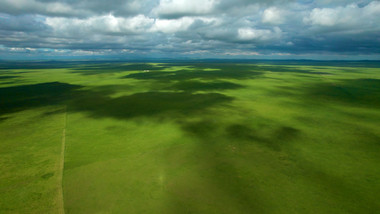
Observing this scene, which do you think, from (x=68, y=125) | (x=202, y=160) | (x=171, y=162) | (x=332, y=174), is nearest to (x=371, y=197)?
(x=332, y=174)

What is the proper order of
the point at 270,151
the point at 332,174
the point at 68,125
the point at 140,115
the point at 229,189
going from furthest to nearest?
the point at 140,115 < the point at 68,125 < the point at 270,151 < the point at 332,174 < the point at 229,189

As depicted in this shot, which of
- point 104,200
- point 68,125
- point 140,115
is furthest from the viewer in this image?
point 140,115

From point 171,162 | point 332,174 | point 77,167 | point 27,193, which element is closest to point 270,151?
point 332,174

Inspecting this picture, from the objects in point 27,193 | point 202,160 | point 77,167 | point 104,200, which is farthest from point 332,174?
point 27,193

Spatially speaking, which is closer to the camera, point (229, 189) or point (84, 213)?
point (84, 213)

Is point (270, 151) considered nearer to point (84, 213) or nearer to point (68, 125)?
point (84, 213)

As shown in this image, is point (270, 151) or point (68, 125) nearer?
point (270, 151)

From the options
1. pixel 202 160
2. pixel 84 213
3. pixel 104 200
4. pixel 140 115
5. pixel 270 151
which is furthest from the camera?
pixel 140 115

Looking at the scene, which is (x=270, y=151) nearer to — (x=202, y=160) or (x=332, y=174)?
(x=332, y=174)

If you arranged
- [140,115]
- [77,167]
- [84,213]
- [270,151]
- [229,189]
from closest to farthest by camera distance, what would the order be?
[84,213], [229,189], [77,167], [270,151], [140,115]
